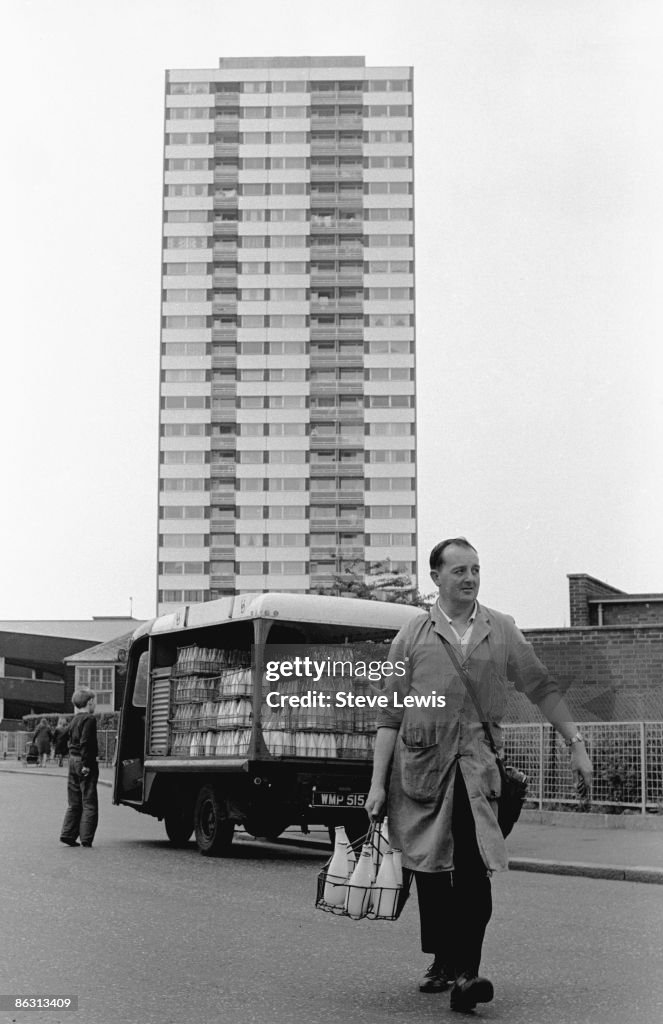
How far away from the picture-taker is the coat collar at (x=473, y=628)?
6.15 metres

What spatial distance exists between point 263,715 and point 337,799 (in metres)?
1.08

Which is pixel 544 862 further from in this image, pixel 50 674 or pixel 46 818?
pixel 50 674

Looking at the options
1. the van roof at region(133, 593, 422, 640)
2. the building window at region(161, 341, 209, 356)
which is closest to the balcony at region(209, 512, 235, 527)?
the building window at region(161, 341, 209, 356)

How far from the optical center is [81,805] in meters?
15.2

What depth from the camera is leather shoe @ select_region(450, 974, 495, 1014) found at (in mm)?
5773

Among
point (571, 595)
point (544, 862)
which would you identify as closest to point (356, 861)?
point (544, 862)

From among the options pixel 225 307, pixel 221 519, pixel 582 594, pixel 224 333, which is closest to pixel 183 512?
pixel 221 519

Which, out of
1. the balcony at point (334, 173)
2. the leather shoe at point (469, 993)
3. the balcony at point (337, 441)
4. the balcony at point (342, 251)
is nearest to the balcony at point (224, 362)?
the balcony at point (337, 441)

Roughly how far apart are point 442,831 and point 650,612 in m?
30.2

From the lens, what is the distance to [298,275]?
402 ft

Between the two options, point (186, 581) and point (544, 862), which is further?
point (186, 581)

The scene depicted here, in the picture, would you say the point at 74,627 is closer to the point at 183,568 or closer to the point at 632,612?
the point at 183,568

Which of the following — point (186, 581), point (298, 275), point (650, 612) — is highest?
point (298, 275)

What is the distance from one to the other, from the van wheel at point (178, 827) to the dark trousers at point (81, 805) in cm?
105
